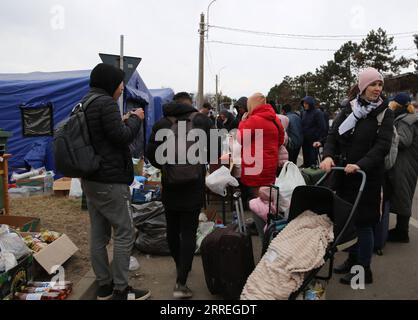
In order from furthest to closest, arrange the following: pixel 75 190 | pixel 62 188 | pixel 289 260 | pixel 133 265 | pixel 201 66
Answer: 1. pixel 201 66
2. pixel 62 188
3. pixel 75 190
4. pixel 133 265
5. pixel 289 260

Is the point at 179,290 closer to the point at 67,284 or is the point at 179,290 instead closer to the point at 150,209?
the point at 67,284

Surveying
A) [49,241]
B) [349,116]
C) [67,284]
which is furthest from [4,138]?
[349,116]

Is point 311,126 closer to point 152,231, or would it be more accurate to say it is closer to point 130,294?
point 152,231

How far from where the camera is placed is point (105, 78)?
3047mm

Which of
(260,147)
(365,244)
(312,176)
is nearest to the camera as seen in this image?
(365,244)

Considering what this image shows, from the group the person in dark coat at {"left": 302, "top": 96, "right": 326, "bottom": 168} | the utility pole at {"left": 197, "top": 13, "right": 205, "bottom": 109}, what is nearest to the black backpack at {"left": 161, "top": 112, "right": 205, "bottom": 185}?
the person in dark coat at {"left": 302, "top": 96, "right": 326, "bottom": 168}

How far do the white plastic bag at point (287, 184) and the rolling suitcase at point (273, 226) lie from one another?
0.25 ft

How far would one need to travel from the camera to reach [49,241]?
4145 millimetres

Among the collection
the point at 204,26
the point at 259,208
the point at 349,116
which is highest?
the point at 204,26

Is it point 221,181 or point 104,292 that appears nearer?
point 104,292

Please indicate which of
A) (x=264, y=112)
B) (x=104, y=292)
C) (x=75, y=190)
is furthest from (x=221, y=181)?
(x=75, y=190)

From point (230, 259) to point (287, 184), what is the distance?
0.93 meters

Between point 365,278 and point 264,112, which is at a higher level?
point 264,112
